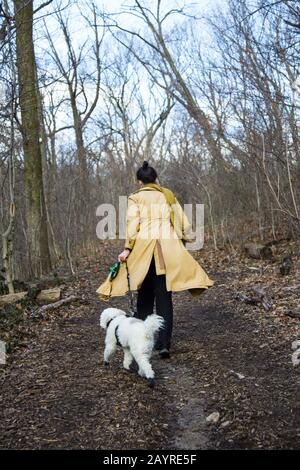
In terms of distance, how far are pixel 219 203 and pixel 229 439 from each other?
38.0ft

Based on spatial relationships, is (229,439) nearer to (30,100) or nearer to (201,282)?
(201,282)

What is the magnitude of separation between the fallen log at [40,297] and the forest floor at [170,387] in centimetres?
75

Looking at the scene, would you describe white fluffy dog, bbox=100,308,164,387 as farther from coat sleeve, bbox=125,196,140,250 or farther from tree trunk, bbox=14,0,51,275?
tree trunk, bbox=14,0,51,275

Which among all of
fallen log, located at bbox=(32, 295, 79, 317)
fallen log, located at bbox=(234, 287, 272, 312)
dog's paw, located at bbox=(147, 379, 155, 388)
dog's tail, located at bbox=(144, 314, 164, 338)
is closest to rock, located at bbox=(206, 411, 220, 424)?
dog's paw, located at bbox=(147, 379, 155, 388)

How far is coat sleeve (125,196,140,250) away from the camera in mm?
5234

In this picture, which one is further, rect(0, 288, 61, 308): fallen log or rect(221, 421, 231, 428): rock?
rect(0, 288, 61, 308): fallen log

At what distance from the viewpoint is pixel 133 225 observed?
525 cm

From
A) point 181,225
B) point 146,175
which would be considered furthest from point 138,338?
point 146,175

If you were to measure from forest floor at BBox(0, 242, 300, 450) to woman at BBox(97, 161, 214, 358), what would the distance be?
0.65 metres

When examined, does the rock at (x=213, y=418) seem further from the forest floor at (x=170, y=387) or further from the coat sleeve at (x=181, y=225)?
the coat sleeve at (x=181, y=225)

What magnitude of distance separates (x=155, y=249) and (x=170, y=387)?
1389 mm

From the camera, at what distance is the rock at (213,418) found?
3.66 m

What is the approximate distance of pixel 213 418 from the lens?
3.70 m
